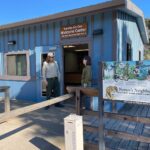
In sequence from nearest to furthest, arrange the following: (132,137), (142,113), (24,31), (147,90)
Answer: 1. (147,90)
2. (132,137)
3. (142,113)
4. (24,31)

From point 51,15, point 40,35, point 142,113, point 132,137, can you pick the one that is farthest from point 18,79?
point 132,137

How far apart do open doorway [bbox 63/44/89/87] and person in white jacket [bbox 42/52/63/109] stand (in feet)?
13.2

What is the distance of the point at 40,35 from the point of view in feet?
27.4

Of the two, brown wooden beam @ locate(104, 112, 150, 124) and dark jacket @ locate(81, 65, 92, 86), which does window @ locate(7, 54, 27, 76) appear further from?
brown wooden beam @ locate(104, 112, 150, 124)

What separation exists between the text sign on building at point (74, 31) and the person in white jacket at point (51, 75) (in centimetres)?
84

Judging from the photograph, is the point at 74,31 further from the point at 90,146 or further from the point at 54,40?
the point at 90,146

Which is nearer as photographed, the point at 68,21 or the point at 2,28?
the point at 68,21

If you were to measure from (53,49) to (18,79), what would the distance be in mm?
2239

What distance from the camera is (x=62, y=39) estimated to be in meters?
7.63

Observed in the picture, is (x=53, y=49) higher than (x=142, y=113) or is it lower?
higher

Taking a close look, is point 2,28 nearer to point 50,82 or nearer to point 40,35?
point 40,35

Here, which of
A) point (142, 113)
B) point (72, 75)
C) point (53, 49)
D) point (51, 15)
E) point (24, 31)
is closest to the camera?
point (142, 113)

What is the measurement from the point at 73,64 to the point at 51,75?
5283 mm

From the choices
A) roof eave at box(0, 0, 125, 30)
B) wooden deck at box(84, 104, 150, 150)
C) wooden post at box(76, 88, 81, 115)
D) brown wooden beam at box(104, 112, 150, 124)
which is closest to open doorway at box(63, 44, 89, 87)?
roof eave at box(0, 0, 125, 30)
